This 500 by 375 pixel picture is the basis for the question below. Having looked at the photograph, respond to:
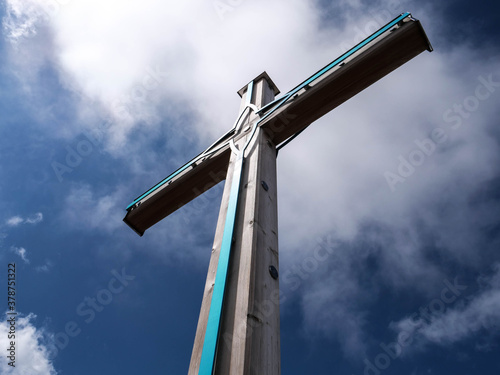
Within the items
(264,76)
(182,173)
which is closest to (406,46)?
(264,76)

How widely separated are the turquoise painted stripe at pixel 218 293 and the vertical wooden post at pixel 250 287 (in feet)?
0.09

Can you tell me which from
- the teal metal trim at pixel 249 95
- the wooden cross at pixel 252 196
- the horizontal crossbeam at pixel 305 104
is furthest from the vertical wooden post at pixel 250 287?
the teal metal trim at pixel 249 95

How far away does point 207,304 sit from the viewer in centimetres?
176

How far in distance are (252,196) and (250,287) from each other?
2.11ft

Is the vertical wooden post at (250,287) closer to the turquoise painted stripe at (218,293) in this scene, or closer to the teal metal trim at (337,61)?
the turquoise painted stripe at (218,293)

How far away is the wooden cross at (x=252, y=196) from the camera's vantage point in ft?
4.97

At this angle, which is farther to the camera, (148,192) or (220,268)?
(148,192)

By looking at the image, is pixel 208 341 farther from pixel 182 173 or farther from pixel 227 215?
pixel 182 173

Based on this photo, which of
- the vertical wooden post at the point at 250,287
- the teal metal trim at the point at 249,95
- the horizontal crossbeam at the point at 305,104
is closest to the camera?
the vertical wooden post at the point at 250,287

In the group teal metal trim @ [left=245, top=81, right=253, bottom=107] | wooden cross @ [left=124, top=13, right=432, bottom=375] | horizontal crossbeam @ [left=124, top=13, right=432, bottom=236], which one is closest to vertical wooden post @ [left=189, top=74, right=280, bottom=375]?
wooden cross @ [left=124, top=13, right=432, bottom=375]

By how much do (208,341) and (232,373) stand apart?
0.61ft

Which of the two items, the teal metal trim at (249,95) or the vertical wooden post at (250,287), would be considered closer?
the vertical wooden post at (250,287)

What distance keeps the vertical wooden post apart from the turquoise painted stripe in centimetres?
3

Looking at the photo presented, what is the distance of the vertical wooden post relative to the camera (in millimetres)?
1447
